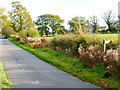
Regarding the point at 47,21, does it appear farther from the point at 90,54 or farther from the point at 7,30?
the point at 90,54

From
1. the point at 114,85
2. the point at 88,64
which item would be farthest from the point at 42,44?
the point at 114,85

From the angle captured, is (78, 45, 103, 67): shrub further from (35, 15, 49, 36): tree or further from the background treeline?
(35, 15, 49, 36): tree

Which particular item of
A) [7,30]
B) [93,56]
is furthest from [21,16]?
[93,56]

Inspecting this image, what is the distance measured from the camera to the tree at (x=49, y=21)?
7625cm

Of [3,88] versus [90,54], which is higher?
[90,54]

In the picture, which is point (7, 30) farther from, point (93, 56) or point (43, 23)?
point (93, 56)

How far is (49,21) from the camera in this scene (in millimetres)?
77125

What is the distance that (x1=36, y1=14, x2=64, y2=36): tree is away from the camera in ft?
250

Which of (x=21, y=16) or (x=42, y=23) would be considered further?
(x=42, y=23)

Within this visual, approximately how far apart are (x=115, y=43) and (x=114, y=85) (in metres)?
3.84

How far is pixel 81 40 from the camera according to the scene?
14570 mm

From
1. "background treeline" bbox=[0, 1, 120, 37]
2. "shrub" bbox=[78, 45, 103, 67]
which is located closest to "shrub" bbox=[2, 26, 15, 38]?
"background treeline" bbox=[0, 1, 120, 37]

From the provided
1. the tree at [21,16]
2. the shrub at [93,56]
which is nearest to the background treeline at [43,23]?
the tree at [21,16]

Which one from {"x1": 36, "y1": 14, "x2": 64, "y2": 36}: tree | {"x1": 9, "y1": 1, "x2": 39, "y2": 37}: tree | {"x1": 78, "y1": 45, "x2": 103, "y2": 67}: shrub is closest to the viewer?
{"x1": 78, "y1": 45, "x2": 103, "y2": 67}: shrub
